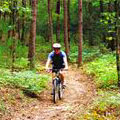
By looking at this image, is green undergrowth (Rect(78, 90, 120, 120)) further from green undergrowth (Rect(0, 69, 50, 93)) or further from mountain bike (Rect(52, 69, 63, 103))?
green undergrowth (Rect(0, 69, 50, 93))

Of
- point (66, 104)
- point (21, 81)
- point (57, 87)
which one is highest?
point (21, 81)

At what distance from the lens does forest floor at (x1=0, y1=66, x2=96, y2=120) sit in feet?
29.2

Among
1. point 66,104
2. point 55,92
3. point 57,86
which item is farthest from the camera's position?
point 57,86

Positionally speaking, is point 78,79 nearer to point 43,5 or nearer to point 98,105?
point 98,105

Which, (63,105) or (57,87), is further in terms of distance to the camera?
(57,87)

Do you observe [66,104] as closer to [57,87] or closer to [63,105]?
[63,105]

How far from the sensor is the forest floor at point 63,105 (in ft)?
29.2

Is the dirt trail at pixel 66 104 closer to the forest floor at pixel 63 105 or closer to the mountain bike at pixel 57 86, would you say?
the forest floor at pixel 63 105

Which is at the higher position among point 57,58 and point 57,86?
point 57,58

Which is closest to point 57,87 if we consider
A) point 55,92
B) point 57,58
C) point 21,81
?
point 55,92

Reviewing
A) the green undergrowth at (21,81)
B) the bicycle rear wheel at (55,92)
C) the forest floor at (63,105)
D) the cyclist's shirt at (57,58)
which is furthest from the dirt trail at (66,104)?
the cyclist's shirt at (57,58)

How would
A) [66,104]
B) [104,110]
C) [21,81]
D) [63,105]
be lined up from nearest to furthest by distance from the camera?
[104,110], [63,105], [66,104], [21,81]

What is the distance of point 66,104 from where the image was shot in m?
11.2

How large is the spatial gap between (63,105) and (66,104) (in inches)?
7.3
